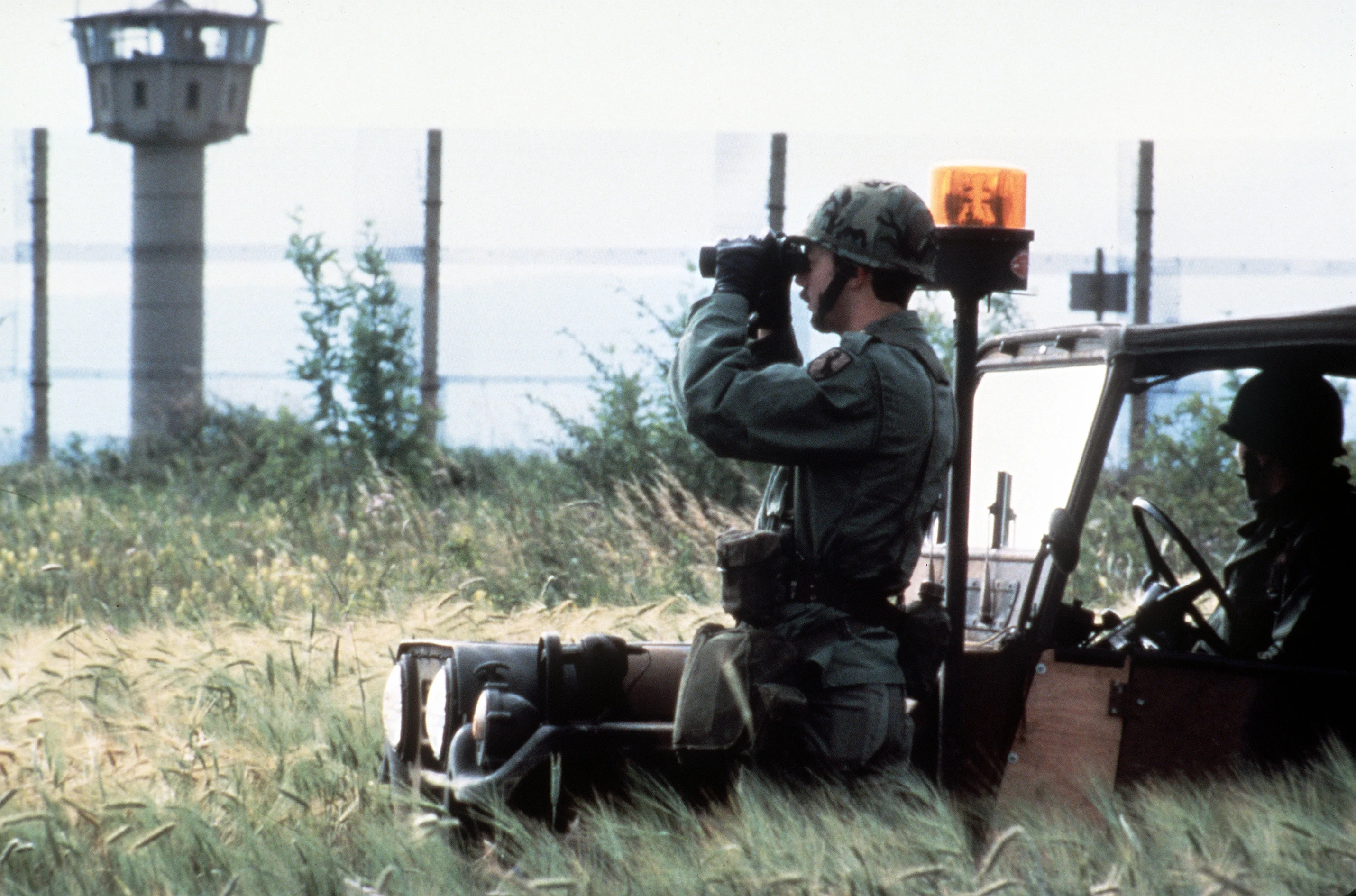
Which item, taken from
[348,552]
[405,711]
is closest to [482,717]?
[405,711]

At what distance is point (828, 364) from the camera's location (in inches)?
132

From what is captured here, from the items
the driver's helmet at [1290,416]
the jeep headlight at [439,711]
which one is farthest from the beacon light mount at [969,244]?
the jeep headlight at [439,711]

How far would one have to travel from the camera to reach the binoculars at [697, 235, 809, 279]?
346 cm

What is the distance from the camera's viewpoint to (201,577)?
9141 mm

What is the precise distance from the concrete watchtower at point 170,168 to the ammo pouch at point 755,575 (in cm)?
901

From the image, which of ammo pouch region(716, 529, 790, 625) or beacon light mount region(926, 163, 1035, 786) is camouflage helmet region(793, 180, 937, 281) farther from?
ammo pouch region(716, 529, 790, 625)

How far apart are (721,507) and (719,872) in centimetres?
700

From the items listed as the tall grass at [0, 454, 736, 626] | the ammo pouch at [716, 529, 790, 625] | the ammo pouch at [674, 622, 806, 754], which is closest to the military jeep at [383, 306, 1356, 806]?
the ammo pouch at [674, 622, 806, 754]

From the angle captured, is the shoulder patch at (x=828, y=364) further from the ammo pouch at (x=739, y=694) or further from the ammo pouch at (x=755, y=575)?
the ammo pouch at (x=739, y=694)

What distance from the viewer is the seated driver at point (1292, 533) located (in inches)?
147

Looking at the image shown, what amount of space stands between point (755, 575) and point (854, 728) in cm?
37

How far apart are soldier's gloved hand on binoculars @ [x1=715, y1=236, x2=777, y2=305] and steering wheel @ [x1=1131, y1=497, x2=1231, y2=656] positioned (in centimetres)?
110

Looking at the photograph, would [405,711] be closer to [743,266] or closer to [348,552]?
A: [743,266]

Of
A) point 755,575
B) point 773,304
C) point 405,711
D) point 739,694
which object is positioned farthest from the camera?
point 405,711
